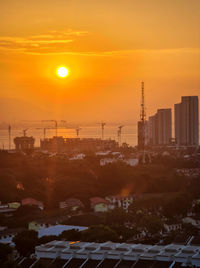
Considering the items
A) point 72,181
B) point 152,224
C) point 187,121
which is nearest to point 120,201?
point 72,181

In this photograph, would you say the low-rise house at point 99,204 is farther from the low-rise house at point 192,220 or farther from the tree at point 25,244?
the tree at point 25,244

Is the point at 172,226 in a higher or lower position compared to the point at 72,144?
lower

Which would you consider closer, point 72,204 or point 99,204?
point 99,204

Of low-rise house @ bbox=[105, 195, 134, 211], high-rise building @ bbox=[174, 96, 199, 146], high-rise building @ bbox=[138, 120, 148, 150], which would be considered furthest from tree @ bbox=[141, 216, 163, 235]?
high-rise building @ bbox=[174, 96, 199, 146]

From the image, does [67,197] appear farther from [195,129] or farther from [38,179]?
[195,129]

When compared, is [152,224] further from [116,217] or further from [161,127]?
[161,127]

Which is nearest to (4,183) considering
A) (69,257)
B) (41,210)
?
(41,210)
